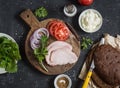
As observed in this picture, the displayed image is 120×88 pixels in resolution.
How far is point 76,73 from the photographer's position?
2.00 metres

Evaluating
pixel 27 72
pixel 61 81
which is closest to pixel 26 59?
pixel 27 72

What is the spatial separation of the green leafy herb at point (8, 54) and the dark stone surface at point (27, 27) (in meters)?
0.12

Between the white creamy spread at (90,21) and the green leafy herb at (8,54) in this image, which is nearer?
the green leafy herb at (8,54)

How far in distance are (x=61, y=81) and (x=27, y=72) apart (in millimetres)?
154

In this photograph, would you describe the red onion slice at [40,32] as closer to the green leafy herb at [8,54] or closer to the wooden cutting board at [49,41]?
the wooden cutting board at [49,41]

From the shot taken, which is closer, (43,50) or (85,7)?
(43,50)

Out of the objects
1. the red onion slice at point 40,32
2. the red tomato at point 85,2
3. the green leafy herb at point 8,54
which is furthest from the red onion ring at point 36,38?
the red tomato at point 85,2

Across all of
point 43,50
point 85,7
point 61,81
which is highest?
point 85,7

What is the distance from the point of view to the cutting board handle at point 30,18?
6.48 ft

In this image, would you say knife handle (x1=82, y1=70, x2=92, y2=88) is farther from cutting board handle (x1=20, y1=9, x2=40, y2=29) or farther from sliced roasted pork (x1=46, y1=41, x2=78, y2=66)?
cutting board handle (x1=20, y1=9, x2=40, y2=29)

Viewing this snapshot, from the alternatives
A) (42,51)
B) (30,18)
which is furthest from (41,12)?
(42,51)

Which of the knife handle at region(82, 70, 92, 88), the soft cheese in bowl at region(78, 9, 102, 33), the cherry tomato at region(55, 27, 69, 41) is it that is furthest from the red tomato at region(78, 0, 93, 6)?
the knife handle at region(82, 70, 92, 88)

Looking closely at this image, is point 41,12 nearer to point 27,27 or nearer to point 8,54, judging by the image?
point 27,27

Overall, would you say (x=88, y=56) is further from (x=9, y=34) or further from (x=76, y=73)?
(x=9, y=34)
